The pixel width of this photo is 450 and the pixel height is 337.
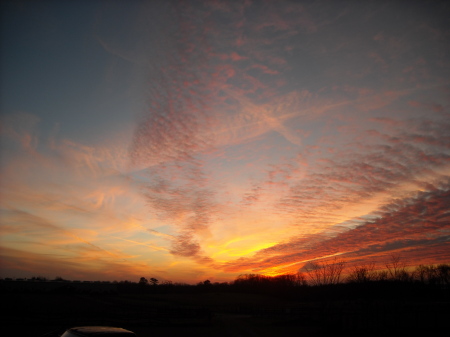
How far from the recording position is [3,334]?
2336 centimetres

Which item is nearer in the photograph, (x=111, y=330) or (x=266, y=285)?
(x=111, y=330)

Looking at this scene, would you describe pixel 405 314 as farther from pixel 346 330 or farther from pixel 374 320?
pixel 346 330

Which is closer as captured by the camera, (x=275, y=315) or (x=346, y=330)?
(x=346, y=330)

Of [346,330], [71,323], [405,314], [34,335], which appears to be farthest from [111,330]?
[405,314]

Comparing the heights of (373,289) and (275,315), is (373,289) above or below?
above

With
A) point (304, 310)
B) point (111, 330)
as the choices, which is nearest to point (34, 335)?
point (111, 330)

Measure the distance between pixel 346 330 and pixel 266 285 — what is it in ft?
390

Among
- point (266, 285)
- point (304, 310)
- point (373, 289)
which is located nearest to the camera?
point (304, 310)

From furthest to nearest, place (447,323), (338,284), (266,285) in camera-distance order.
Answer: (266,285) → (338,284) → (447,323)

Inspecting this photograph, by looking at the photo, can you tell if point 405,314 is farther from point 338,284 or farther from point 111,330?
point 338,284

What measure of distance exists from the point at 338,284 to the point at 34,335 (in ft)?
250

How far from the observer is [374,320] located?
3275 cm

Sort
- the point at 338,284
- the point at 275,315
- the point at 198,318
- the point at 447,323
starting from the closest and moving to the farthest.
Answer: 1. the point at 447,323
2. the point at 198,318
3. the point at 275,315
4. the point at 338,284

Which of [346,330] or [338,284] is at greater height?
[338,284]
